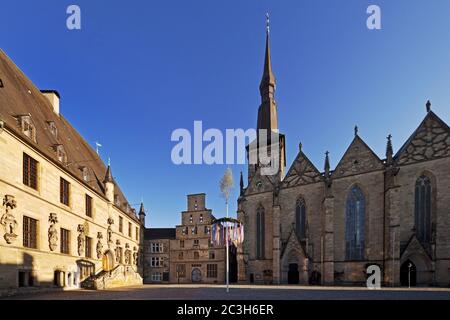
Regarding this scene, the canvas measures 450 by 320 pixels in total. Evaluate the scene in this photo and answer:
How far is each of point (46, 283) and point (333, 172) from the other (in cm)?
2923

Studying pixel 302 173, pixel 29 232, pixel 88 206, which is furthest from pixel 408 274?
pixel 29 232

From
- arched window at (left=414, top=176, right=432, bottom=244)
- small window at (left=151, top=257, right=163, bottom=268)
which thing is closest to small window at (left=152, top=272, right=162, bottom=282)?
small window at (left=151, top=257, right=163, bottom=268)

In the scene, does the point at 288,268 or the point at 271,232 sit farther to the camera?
the point at 271,232

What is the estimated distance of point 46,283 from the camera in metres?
18.4

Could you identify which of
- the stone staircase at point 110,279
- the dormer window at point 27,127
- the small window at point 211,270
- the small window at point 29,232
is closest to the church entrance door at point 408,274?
the small window at point 211,270

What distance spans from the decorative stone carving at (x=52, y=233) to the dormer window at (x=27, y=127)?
194 inches

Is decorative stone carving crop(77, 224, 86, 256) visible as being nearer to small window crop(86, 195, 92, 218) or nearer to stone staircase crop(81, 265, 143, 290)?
small window crop(86, 195, 92, 218)

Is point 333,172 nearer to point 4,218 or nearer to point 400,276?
point 400,276

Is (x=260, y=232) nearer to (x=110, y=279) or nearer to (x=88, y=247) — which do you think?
(x=110, y=279)

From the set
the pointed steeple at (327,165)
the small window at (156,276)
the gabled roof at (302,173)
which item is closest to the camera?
the pointed steeple at (327,165)

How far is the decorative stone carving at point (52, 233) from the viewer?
18906mm

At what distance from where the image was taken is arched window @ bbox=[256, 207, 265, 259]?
131 feet

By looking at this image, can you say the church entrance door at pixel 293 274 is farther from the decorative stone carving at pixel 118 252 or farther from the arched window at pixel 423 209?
the decorative stone carving at pixel 118 252
